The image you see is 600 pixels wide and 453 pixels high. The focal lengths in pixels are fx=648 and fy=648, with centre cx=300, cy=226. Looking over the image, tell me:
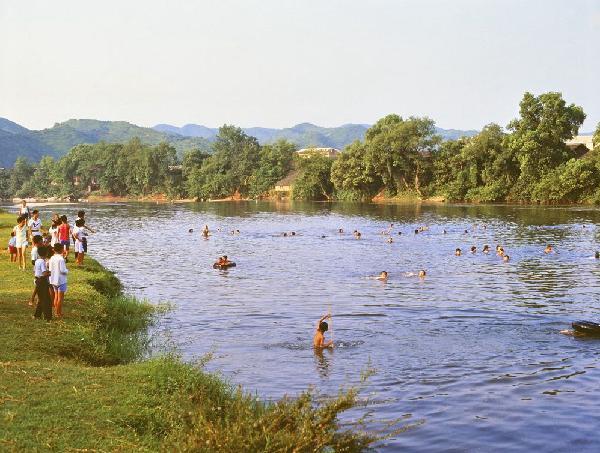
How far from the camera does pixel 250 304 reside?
29625 millimetres

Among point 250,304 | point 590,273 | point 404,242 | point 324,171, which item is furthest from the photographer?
point 324,171

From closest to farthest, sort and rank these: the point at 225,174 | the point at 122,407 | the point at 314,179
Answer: the point at 122,407, the point at 314,179, the point at 225,174

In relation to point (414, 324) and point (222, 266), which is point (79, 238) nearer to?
point (222, 266)

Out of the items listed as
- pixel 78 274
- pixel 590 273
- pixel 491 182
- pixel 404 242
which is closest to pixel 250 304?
pixel 78 274

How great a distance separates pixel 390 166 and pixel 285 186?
39993mm

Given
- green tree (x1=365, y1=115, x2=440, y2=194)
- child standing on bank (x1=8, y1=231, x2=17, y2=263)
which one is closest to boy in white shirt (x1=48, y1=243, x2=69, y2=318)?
child standing on bank (x1=8, y1=231, x2=17, y2=263)

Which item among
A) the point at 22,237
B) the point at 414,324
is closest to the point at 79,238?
the point at 22,237

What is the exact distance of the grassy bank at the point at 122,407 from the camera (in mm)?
9844

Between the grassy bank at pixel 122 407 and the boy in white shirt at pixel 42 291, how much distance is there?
0.37m

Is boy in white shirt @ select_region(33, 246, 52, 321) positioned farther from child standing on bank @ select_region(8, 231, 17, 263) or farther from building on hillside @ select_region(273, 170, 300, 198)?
building on hillside @ select_region(273, 170, 300, 198)

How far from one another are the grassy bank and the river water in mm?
3075

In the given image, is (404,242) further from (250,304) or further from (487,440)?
(487,440)

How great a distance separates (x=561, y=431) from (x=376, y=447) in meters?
4.30

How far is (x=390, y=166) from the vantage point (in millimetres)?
127938
